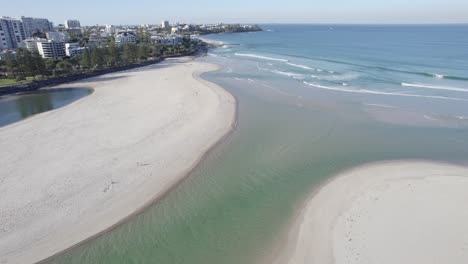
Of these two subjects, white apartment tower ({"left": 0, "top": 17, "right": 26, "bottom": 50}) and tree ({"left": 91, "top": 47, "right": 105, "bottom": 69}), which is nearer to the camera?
tree ({"left": 91, "top": 47, "right": 105, "bottom": 69})

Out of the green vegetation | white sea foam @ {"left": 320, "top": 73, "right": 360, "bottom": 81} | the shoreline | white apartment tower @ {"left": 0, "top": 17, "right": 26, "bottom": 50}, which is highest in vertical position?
white apartment tower @ {"left": 0, "top": 17, "right": 26, "bottom": 50}

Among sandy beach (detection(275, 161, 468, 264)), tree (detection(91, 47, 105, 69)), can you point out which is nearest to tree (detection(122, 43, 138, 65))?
tree (detection(91, 47, 105, 69))

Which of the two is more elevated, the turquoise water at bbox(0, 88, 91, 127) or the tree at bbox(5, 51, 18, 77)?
the tree at bbox(5, 51, 18, 77)

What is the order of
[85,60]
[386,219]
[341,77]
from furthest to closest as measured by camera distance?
[85,60]
[341,77]
[386,219]

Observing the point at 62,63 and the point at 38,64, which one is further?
the point at 62,63

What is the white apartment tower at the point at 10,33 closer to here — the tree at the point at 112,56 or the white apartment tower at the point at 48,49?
the white apartment tower at the point at 48,49

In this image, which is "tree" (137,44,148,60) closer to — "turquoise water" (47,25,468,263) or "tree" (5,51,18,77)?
"tree" (5,51,18,77)

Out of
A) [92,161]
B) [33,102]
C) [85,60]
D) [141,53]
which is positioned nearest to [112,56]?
[85,60]

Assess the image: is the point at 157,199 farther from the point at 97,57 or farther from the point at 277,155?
the point at 97,57
